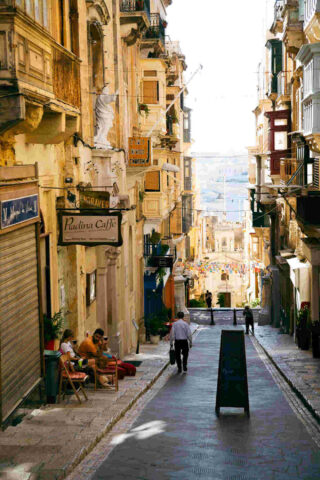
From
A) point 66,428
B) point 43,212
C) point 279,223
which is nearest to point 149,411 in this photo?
point 66,428

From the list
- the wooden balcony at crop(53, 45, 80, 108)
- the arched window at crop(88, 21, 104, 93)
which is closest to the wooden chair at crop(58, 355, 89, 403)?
the wooden balcony at crop(53, 45, 80, 108)

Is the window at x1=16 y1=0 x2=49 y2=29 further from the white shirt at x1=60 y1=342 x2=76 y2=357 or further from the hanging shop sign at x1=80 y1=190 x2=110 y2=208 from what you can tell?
the white shirt at x1=60 y1=342 x2=76 y2=357

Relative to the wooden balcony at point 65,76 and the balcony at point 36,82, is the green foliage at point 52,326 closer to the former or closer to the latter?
the balcony at point 36,82

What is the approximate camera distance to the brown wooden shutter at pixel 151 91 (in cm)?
3403

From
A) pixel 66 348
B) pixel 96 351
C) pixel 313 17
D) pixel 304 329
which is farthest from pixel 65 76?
pixel 304 329

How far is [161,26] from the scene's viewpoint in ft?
127

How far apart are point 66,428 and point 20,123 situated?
13.5 ft

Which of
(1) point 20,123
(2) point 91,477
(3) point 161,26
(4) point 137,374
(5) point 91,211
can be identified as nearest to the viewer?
(2) point 91,477

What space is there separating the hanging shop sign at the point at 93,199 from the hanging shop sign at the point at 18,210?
383 cm

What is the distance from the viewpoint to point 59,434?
10.8 m

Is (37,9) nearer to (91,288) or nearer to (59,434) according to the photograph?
(59,434)

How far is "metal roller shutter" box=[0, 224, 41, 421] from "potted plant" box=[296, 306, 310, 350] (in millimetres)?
14823

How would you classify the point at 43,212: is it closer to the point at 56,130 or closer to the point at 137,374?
the point at 56,130

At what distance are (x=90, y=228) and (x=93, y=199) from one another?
2.05 m
